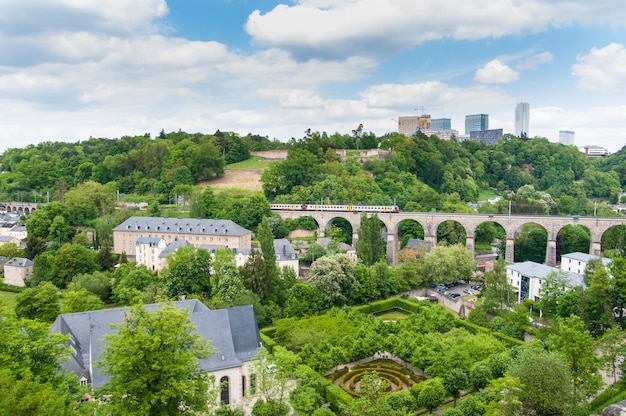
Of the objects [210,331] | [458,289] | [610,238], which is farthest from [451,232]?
[210,331]

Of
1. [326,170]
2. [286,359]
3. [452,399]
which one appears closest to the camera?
[286,359]

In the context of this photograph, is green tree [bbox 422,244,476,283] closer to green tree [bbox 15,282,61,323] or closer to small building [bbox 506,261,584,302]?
small building [bbox 506,261,584,302]

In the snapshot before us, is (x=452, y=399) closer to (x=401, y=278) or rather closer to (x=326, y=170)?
(x=401, y=278)

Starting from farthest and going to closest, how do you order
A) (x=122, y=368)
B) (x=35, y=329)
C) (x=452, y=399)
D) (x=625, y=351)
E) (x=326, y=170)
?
(x=326, y=170) < (x=452, y=399) < (x=625, y=351) < (x=35, y=329) < (x=122, y=368)

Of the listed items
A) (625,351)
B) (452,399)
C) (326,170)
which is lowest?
(452,399)

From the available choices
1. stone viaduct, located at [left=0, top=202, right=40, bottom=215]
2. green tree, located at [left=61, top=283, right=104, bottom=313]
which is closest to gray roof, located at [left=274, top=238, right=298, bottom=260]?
green tree, located at [left=61, top=283, right=104, bottom=313]

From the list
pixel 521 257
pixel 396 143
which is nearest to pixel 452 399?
pixel 521 257
